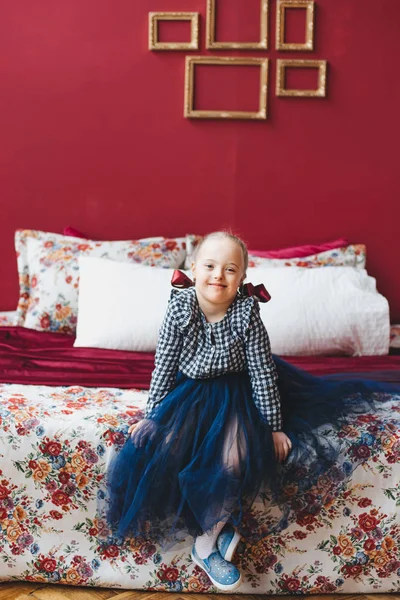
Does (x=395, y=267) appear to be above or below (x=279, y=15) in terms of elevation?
below

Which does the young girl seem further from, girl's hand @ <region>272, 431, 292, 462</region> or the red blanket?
the red blanket

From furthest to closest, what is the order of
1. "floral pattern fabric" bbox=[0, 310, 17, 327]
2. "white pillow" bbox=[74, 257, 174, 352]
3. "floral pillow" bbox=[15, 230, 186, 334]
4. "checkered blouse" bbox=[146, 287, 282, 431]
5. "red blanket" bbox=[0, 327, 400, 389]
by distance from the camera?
"floral pattern fabric" bbox=[0, 310, 17, 327] → "floral pillow" bbox=[15, 230, 186, 334] → "white pillow" bbox=[74, 257, 174, 352] → "red blanket" bbox=[0, 327, 400, 389] → "checkered blouse" bbox=[146, 287, 282, 431]

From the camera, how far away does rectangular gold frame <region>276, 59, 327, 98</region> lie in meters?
2.96

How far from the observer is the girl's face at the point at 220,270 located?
1753 millimetres

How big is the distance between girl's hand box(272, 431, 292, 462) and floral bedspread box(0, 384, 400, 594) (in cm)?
10

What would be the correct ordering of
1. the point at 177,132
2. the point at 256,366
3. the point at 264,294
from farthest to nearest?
the point at 177,132 → the point at 264,294 → the point at 256,366

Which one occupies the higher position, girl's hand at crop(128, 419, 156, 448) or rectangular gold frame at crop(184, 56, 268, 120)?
rectangular gold frame at crop(184, 56, 268, 120)

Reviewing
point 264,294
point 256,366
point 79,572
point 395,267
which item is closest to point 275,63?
point 395,267

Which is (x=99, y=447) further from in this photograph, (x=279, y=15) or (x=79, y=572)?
(x=279, y=15)

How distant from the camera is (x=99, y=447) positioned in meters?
1.75

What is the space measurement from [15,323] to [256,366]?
1428mm

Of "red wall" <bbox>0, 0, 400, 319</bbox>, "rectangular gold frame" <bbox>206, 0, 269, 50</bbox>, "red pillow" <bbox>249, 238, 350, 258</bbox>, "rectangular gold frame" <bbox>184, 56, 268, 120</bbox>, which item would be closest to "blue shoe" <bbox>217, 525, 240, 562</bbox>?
"red pillow" <bbox>249, 238, 350, 258</bbox>

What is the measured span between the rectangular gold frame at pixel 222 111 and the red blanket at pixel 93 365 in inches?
45.1

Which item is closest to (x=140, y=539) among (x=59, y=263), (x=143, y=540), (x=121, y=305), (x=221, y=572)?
(x=143, y=540)
